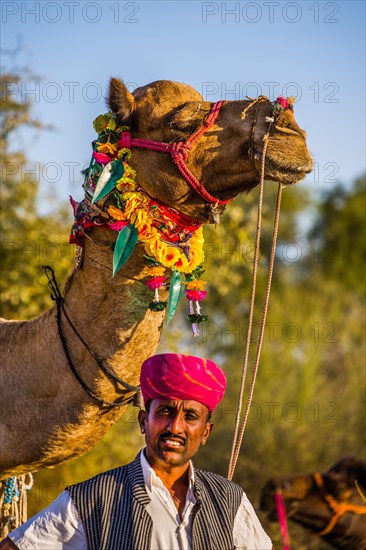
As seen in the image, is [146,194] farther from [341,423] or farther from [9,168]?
[341,423]

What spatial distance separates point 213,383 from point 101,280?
3.74ft

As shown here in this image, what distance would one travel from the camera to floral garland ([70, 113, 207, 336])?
4500mm

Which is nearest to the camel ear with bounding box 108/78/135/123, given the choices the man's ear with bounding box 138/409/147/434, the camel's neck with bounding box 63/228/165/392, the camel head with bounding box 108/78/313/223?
the camel head with bounding box 108/78/313/223

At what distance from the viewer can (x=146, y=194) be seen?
4617 millimetres

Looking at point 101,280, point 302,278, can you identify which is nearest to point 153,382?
point 101,280

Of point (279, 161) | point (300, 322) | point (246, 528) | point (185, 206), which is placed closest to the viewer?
point (246, 528)

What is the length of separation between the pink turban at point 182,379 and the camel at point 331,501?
→ 3844mm

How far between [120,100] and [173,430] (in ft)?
5.89

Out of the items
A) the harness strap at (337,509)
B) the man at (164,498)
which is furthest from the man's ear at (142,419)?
the harness strap at (337,509)

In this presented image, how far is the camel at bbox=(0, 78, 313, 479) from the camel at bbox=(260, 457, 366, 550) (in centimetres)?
310

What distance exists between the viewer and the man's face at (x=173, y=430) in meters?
3.54

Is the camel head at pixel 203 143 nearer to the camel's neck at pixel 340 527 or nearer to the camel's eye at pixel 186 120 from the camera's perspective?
the camel's eye at pixel 186 120

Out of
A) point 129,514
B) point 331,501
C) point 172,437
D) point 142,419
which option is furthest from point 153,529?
point 331,501

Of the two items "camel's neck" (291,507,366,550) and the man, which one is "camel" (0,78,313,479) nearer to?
the man
